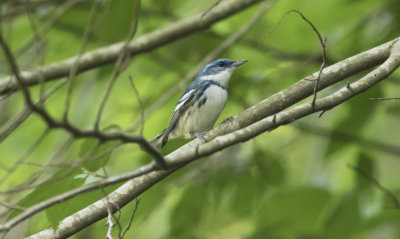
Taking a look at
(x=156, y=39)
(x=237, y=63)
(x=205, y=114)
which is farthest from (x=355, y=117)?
(x=156, y=39)

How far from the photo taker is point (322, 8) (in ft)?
15.3

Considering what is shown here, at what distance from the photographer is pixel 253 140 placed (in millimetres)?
4734

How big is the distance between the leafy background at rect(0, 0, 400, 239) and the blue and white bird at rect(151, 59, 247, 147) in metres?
0.14

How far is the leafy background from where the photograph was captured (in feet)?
13.5

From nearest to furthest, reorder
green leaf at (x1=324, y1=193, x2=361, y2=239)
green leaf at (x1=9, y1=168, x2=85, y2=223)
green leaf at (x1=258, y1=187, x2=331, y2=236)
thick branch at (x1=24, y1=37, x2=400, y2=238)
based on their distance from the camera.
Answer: thick branch at (x1=24, y1=37, x2=400, y2=238) < green leaf at (x1=9, y1=168, x2=85, y2=223) < green leaf at (x1=324, y1=193, x2=361, y2=239) < green leaf at (x1=258, y1=187, x2=331, y2=236)

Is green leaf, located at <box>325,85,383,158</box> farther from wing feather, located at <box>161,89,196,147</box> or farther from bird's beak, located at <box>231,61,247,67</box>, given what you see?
wing feather, located at <box>161,89,196,147</box>

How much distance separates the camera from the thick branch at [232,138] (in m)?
2.36

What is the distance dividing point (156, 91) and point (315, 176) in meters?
1.80

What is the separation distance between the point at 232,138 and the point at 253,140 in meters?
2.36

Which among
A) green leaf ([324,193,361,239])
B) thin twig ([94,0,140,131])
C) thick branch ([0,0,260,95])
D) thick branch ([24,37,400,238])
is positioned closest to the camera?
thin twig ([94,0,140,131])

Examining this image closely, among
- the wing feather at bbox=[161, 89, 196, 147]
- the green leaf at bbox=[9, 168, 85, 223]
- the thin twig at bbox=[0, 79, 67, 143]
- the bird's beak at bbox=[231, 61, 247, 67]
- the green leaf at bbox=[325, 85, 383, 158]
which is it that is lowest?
the green leaf at bbox=[325, 85, 383, 158]

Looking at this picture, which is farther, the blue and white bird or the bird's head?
the bird's head

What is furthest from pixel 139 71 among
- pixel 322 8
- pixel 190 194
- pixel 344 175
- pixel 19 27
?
pixel 344 175

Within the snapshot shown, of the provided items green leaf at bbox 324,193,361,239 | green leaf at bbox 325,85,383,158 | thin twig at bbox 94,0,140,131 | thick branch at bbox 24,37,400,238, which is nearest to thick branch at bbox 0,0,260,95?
green leaf at bbox 325,85,383,158
